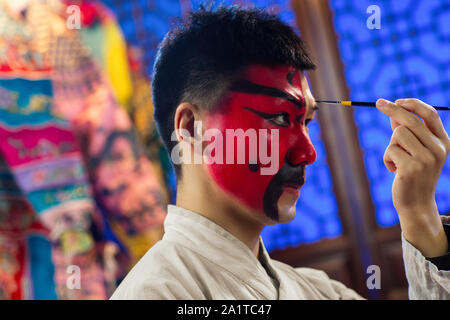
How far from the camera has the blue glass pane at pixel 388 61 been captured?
2.05m

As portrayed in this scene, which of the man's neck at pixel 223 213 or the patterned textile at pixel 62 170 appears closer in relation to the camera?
the man's neck at pixel 223 213

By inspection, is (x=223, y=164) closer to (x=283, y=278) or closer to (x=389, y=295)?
(x=283, y=278)

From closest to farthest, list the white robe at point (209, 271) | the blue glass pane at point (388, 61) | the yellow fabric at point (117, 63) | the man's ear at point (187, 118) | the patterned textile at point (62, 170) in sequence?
1. the white robe at point (209, 271)
2. the man's ear at point (187, 118)
3. the patterned textile at point (62, 170)
4. the yellow fabric at point (117, 63)
5. the blue glass pane at point (388, 61)

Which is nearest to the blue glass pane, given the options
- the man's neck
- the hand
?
the hand

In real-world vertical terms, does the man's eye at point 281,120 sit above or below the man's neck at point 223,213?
above

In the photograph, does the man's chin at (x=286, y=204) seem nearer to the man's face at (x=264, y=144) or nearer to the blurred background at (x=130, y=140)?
the man's face at (x=264, y=144)

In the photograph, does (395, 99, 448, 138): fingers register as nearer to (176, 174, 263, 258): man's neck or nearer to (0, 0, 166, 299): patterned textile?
(176, 174, 263, 258): man's neck

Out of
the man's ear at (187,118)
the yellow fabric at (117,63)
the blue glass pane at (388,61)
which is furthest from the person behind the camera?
the blue glass pane at (388,61)

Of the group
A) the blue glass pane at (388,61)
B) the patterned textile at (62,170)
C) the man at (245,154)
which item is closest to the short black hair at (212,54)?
the man at (245,154)

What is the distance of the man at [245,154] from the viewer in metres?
0.76

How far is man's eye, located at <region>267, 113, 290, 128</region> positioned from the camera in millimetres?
776

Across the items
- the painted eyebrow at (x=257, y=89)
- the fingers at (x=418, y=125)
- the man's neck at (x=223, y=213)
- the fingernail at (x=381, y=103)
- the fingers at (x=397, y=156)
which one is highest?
the painted eyebrow at (x=257, y=89)
